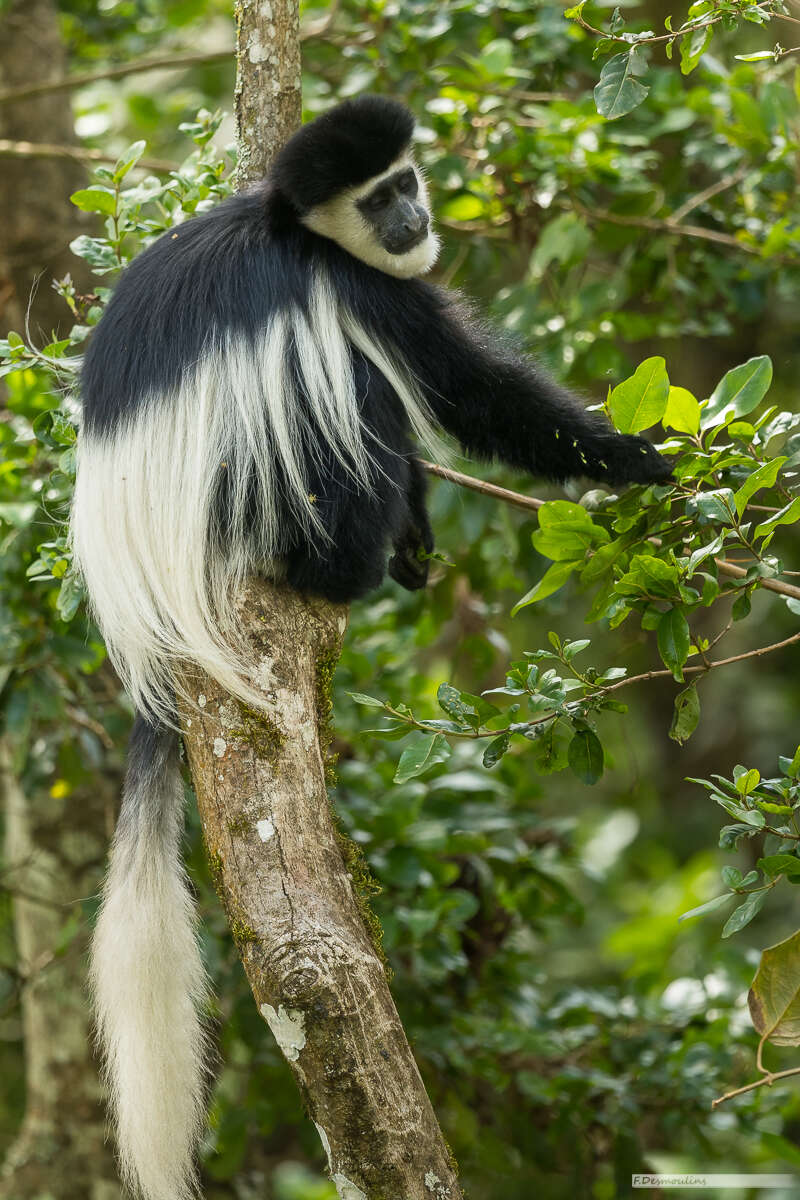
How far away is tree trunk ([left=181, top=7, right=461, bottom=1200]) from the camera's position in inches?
56.2

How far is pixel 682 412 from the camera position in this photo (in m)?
1.61

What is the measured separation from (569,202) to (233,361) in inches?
48.9

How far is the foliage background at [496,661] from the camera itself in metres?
2.44

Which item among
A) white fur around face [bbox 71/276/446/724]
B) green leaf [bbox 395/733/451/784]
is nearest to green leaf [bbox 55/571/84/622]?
white fur around face [bbox 71/276/446/724]

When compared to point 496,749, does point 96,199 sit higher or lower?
higher

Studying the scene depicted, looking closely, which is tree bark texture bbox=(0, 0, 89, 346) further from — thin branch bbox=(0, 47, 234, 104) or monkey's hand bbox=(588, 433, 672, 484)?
monkey's hand bbox=(588, 433, 672, 484)

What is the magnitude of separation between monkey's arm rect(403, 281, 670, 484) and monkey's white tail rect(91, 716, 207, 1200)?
0.95m

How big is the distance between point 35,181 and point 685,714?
2630mm

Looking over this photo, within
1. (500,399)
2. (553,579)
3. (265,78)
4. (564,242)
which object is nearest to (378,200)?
(265,78)

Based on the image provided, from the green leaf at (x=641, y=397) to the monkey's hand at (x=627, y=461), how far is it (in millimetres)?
477

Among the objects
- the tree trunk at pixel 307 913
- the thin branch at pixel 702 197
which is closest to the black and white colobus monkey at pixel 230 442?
the tree trunk at pixel 307 913

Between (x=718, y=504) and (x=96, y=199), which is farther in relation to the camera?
(x=96, y=199)

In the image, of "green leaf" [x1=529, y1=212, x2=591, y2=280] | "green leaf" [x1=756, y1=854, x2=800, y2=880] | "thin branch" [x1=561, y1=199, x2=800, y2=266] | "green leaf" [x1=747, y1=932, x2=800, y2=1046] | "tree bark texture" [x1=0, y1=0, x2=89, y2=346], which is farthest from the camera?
"tree bark texture" [x1=0, y1=0, x2=89, y2=346]

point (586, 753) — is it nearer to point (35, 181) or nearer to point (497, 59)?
point (497, 59)
